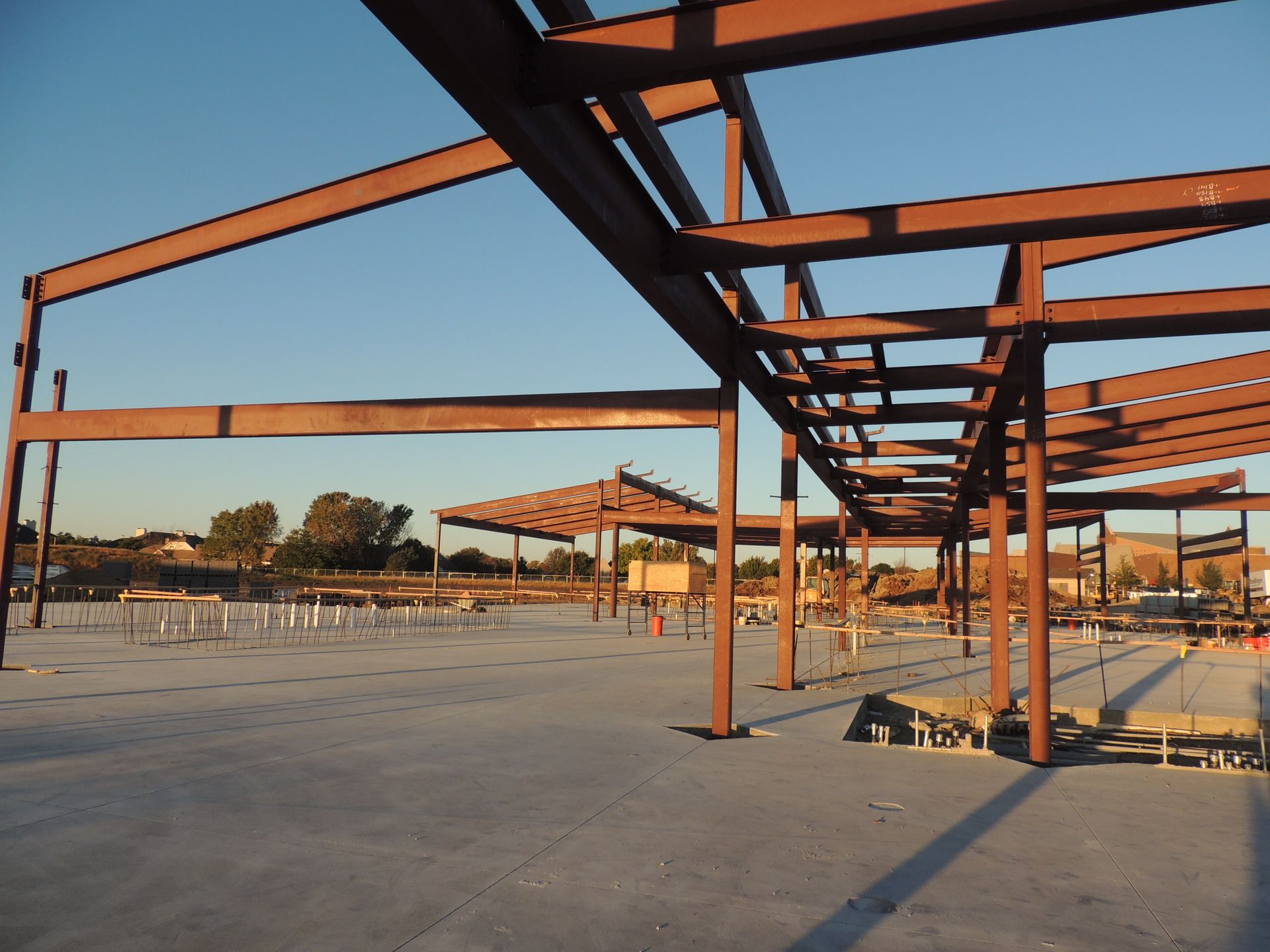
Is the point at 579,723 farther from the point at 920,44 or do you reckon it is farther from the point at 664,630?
the point at 664,630

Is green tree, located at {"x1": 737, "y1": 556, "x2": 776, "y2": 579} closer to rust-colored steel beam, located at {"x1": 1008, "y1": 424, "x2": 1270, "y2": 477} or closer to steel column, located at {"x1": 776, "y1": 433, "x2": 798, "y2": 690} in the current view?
rust-colored steel beam, located at {"x1": 1008, "y1": 424, "x2": 1270, "y2": 477}

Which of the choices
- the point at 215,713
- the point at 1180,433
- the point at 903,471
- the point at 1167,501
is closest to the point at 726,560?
the point at 215,713

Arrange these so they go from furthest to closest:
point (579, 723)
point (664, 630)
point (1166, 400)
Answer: point (664, 630), point (1166, 400), point (579, 723)

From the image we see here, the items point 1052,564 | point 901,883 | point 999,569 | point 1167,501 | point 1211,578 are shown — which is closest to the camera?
point 901,883

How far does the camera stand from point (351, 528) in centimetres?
8612

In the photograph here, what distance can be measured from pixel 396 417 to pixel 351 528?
262 feet

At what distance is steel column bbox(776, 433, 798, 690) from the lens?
13.3 meters

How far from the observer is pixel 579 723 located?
9359 mm

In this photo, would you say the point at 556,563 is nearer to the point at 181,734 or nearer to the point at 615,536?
the point at 615,536

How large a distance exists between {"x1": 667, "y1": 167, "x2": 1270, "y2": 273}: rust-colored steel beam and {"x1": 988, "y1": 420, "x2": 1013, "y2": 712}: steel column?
6090 mm

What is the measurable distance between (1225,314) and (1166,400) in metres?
5.04

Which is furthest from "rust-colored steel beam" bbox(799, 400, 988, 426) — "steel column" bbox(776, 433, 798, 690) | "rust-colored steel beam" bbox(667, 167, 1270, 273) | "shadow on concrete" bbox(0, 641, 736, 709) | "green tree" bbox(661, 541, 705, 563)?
"green tree" bbox(661, 541, 705, 563)

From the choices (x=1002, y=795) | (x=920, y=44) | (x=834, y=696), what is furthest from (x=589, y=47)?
(x=834, y=696)

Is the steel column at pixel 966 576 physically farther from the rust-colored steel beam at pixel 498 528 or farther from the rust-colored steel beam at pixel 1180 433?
the rust-colored steel beam at pixel 498 528
